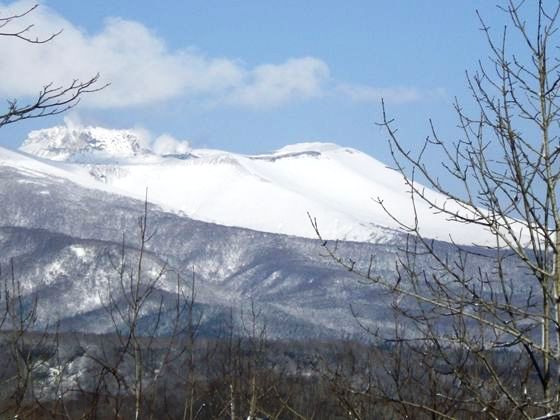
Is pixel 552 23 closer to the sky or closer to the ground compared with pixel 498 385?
closer to the sky

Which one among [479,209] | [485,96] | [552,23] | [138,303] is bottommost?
[138,303]

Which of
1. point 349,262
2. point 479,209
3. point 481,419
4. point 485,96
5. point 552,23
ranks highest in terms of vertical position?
point 552,23

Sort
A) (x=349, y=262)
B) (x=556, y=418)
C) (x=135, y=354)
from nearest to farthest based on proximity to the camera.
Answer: (x=556, y=418) → (x=349, y=262) → (x=135, y=354)

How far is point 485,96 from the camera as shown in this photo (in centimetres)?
850

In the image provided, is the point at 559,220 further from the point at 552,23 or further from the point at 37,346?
the point at 37,346

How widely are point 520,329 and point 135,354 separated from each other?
3.84 m

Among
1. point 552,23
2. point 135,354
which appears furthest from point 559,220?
point 135,354

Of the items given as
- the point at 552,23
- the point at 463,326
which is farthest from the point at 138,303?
the point at 552,23

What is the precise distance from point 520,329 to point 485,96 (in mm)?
2208

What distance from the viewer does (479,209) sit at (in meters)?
7.82

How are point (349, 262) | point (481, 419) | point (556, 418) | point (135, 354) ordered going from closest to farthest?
point (556, 418)
point (349, 262)
point (135, 354)
point (481, 419)

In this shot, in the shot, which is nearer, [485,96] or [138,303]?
[485,96]

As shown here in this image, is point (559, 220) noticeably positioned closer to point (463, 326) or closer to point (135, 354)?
point (463, 326)

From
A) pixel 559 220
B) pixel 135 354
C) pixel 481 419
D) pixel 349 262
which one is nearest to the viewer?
pixel 559 220
